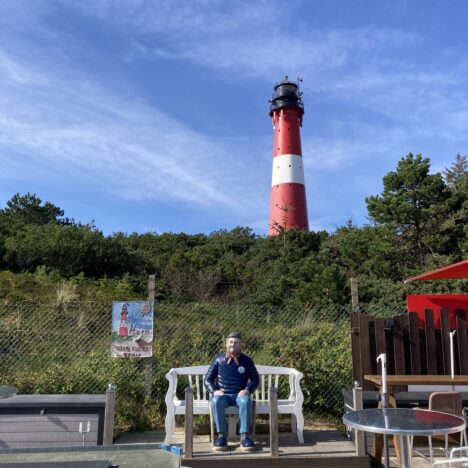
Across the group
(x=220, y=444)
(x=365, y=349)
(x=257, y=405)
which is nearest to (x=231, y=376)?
(x=257, y=405)

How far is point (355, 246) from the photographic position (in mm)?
17844

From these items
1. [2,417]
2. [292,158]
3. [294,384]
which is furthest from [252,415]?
[292,158]

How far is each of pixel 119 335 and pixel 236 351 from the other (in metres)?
1.72

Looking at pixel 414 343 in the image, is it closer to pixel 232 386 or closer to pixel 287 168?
pixel 232 386

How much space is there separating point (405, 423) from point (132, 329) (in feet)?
13.3

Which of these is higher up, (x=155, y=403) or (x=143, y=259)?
(x=143, y=259)

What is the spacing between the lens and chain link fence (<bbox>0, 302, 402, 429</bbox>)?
5.79 meters

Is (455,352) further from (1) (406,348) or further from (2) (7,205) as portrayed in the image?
(2) (7,205)

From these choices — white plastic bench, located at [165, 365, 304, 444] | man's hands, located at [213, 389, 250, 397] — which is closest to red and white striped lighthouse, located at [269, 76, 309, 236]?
white plastic bench, located at [165, 365, 304, 444]

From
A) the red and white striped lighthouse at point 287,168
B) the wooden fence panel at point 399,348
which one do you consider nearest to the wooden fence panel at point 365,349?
the wooden fence panel at point 399,348

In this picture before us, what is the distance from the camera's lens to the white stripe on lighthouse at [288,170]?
26.7 metres

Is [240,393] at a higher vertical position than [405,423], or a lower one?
lower

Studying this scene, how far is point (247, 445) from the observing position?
436cm

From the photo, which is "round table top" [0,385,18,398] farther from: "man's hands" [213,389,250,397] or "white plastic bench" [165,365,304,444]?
"man's hands" [213,389,250,397]
